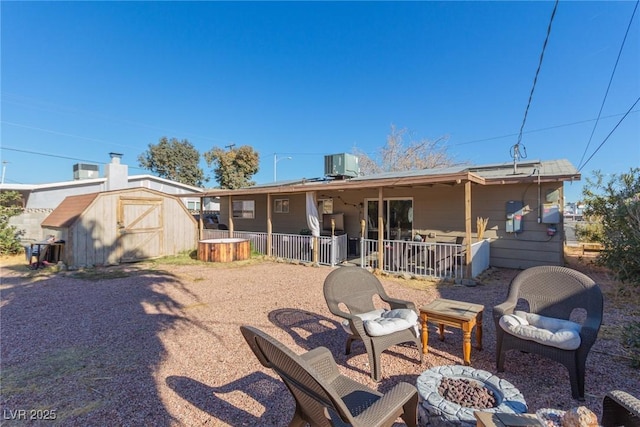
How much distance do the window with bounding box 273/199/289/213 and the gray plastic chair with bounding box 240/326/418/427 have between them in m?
11.6

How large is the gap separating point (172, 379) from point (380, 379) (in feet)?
6.95

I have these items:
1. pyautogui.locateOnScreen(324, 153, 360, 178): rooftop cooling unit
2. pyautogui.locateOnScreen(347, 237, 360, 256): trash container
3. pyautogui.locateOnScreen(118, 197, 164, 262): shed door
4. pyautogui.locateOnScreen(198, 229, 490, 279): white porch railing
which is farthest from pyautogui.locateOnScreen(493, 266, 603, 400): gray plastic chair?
pyautogui.locateOnScreen(118, 197, 164, 262): shed door

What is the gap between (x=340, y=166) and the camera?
13.2 meters

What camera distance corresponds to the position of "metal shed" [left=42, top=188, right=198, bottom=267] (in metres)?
8.88

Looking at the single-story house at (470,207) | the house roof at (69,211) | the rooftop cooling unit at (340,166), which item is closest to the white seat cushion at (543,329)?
the single-story house at (470,207)

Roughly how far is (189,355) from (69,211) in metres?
9.28

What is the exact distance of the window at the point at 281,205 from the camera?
13422 millimetres

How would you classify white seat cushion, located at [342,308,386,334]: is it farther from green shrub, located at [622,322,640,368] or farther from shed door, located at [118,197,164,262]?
shed door, located at [118,197,164,262]

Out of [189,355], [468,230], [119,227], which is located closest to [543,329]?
[189,355]

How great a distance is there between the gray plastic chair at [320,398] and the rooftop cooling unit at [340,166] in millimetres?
11609

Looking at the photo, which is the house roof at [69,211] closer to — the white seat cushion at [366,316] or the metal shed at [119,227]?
the metal shed at [119,227]

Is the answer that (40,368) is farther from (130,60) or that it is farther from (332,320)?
(130,60)

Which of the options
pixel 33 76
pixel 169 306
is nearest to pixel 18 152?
pixel 33 76

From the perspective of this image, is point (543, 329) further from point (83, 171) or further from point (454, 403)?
point (83, 171)
